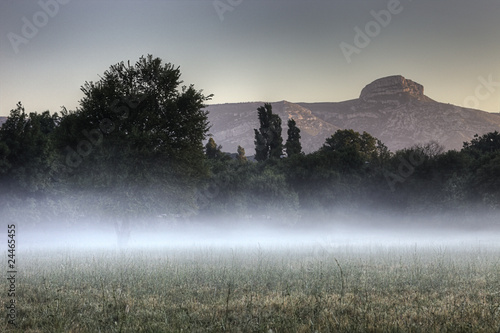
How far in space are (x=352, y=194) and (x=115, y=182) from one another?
53862 mm

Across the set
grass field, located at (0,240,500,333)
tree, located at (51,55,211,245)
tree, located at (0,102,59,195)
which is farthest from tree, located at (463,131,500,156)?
grass field, located at (0,240,500,333)

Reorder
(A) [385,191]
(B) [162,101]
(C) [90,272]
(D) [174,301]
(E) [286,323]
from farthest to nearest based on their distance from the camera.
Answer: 1. (A) [385,191]
2. (B) [162,101]
3. (C) [90,272]
4. (D) [174,301]
5. (E) [286,323]

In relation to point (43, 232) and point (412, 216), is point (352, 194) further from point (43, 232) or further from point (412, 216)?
point (43, 232)

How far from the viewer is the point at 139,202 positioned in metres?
33.9

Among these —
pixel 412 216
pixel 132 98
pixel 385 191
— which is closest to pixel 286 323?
pixel 132 98

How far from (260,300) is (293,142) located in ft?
285

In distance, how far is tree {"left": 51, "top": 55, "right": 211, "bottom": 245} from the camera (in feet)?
110

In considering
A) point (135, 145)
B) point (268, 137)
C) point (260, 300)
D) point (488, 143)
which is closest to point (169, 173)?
point (135, 145)

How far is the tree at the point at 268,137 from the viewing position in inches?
3750

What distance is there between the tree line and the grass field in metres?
18.2

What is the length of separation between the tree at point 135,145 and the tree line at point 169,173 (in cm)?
9

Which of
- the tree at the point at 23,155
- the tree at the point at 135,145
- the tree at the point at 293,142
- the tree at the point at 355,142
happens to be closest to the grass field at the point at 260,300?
the tree at the point at 135,145

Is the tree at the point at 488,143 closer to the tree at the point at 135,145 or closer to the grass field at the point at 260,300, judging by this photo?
the tree at the point at 135,145

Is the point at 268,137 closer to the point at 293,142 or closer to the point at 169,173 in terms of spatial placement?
the point at 293,142
